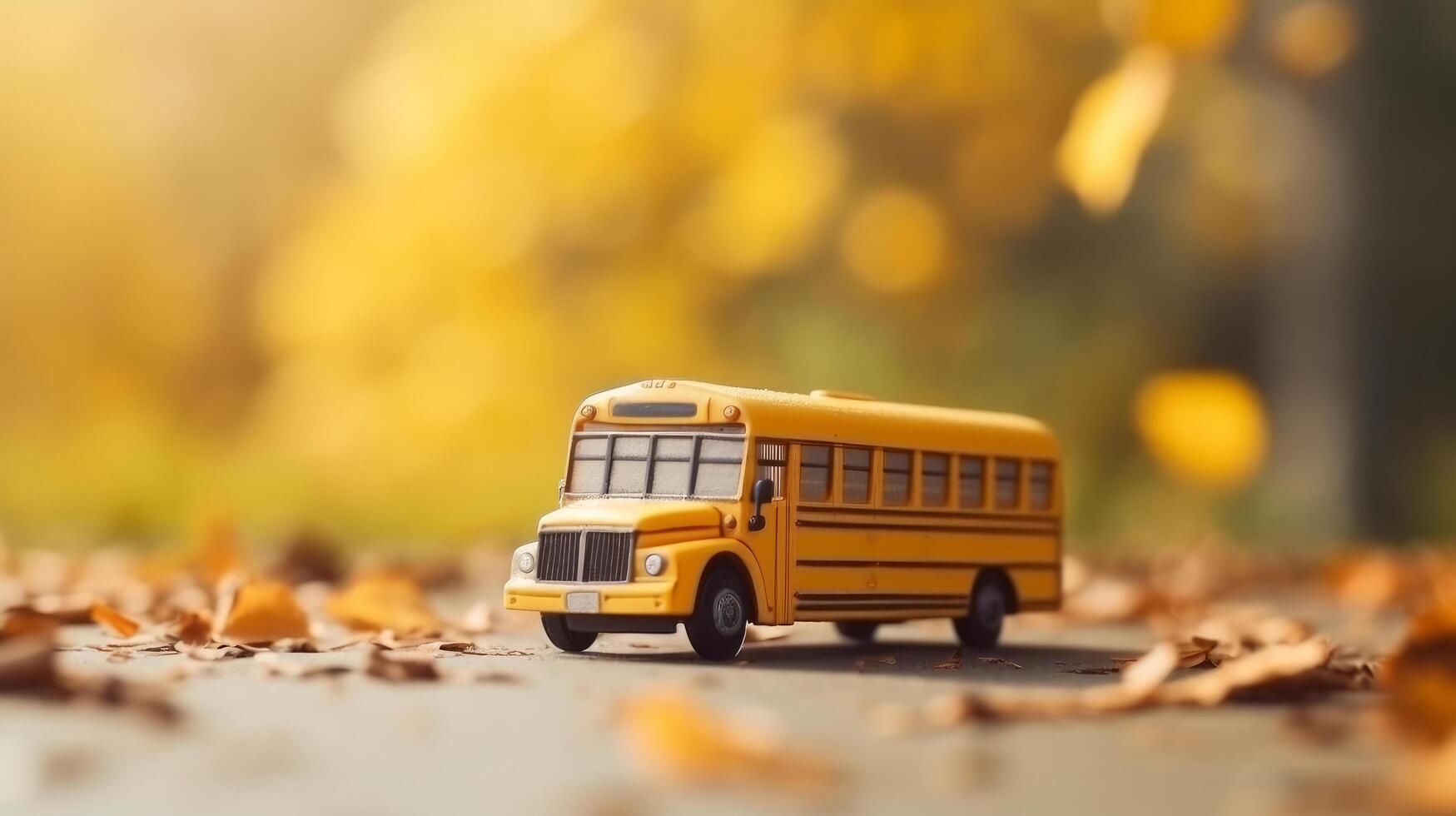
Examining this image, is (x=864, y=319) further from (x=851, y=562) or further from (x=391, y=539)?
(x=851, y=562)

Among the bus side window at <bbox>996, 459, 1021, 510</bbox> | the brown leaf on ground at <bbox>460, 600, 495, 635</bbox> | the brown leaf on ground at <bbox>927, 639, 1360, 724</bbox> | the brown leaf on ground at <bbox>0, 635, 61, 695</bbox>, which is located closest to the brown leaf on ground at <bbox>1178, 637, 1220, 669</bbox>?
the brown leaf on ground at <bbox>927, 639, 1360, 724</bbox>

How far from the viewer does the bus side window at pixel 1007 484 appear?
550 inches

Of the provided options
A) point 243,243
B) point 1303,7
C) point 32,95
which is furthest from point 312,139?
point 1303,7

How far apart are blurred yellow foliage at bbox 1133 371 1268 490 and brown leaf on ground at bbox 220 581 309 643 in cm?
1757

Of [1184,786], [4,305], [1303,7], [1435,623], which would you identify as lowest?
[1184,786]

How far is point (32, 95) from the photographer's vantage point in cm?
3150

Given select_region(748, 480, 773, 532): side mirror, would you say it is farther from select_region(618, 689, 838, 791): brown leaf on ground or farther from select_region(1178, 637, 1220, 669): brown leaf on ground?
select_region(618, 689, 838, 791): brown leaf on ground

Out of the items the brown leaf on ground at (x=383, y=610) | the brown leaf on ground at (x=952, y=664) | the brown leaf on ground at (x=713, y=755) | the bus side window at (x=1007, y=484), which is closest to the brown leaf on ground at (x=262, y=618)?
the brown leaf on ground at (x=383, y=610)

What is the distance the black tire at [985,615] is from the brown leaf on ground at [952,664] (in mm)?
1189

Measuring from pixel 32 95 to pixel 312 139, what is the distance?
4.14m

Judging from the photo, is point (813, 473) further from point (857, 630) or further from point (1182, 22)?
point (1182, 22)

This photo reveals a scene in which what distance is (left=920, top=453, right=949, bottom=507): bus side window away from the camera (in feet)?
43.1

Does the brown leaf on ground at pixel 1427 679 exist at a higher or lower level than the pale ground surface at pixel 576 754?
higher

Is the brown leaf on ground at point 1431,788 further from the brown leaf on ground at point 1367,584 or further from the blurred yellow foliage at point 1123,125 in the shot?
the brown leaf on ground at point 1367,584
